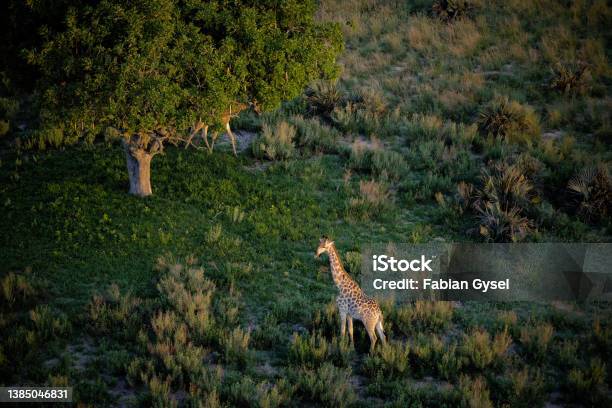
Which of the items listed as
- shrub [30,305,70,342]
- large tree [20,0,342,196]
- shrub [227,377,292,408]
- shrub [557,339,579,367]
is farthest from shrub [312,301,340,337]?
large tree [20,0,342,196]

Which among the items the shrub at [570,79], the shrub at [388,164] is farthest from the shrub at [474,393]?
the shrub at [570,79]

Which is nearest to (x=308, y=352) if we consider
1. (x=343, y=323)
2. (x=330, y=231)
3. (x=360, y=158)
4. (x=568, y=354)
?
(x=343, y=323)

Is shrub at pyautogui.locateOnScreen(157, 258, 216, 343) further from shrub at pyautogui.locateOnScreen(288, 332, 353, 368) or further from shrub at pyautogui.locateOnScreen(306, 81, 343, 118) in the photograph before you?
shrub at pyautogui.locateOnScreen(306, 81, 343, 118)

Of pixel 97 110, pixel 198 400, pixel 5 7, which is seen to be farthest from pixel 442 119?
pixel 198 400

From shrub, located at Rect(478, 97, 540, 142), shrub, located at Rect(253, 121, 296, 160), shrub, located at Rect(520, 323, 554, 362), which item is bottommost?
shrub, located at Rect(520, 323, 554, 362)

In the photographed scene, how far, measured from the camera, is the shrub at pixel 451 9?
30.4 m

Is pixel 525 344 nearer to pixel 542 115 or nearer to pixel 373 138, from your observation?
pixel 373 138

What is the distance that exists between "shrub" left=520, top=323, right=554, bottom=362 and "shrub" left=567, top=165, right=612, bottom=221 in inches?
248

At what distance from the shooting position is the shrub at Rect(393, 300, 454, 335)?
1162cm

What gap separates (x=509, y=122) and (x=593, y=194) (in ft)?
17.9

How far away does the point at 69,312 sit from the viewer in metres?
11.5

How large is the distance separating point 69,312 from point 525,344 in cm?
856

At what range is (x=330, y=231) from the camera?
612 inches

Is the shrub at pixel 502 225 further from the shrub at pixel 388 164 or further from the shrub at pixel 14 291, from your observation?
the shrub at pixel 14 291
